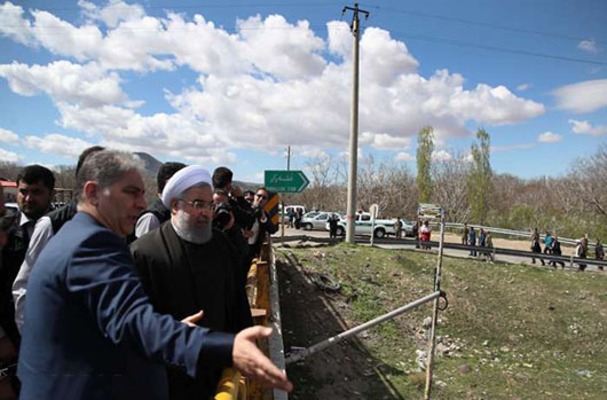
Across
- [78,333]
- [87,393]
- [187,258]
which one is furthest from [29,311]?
[187,258]

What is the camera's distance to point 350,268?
483 inches

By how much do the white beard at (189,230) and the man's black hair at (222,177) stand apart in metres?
2.49

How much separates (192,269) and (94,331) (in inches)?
32.0

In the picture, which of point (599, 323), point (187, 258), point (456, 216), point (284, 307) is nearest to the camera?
point (187, 258)

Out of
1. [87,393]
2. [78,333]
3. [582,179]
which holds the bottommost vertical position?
[87,393]

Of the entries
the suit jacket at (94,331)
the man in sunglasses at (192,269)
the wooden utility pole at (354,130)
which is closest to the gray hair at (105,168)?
the suit jacket at (94,331)

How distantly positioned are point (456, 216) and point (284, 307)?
41573 mm

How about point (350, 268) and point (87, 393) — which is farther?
point (350, 268)

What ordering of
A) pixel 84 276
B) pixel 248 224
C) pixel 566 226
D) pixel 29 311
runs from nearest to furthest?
pixel 84 276
pixel 29 311
pixel 248 224
pixel 566 226

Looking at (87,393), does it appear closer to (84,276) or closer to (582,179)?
(84,276)

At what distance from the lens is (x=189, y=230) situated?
2.24 metres

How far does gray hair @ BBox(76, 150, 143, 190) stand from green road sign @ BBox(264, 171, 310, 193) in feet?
28.9

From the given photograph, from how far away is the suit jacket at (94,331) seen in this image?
47.0 inches

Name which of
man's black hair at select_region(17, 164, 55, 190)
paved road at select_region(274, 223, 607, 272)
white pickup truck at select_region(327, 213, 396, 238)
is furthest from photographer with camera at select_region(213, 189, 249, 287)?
white pickup truck at select_region(327, 213, 396, 238)
